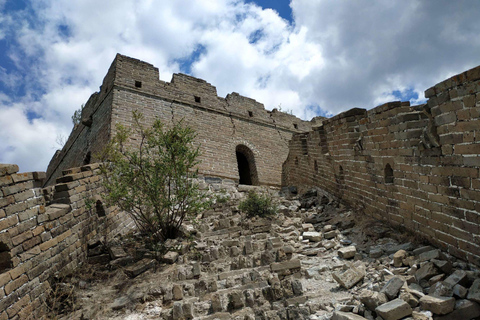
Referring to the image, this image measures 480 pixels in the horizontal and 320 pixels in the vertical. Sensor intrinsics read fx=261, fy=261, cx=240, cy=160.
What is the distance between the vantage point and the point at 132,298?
403cm

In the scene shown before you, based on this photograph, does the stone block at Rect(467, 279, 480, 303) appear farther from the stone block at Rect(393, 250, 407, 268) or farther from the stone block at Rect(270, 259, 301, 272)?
the stone block at Rect(270, 259, 301, 272)

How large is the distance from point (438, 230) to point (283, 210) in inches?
153

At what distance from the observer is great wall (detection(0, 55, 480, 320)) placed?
3.18 meters

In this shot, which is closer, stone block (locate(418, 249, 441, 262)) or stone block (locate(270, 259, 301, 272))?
stone block (locate(418, 249, 441, 262))

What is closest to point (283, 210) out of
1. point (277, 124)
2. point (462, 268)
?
point (462, 268)

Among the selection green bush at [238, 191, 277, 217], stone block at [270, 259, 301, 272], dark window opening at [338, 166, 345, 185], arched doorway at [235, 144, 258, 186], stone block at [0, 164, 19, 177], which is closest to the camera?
stone block at [0, 164, 19, 177]

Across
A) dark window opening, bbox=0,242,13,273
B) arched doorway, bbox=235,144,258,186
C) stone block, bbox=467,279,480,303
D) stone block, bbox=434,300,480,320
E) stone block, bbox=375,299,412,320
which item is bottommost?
stone block, bbox=434,300,480,320

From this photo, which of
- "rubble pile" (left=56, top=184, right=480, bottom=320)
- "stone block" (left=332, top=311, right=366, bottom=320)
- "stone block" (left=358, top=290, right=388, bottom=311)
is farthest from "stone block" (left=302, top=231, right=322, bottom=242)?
"stone block" (left=332, top=311, right=366, bottom=320)

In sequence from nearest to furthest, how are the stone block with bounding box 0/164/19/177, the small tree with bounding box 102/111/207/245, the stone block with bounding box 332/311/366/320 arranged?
the stone block with bounding box 332/311/366/320 → the stone block with bounding box 0/164/19/177 → the small tree with bounding box 102/111/207/245

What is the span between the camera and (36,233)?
4.20 m

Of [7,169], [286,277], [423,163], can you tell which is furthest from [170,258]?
[423,163]

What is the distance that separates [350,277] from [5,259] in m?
4.73

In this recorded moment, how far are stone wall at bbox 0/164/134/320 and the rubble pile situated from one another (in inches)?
19.4

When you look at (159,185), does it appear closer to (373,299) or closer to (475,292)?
(373,299)
